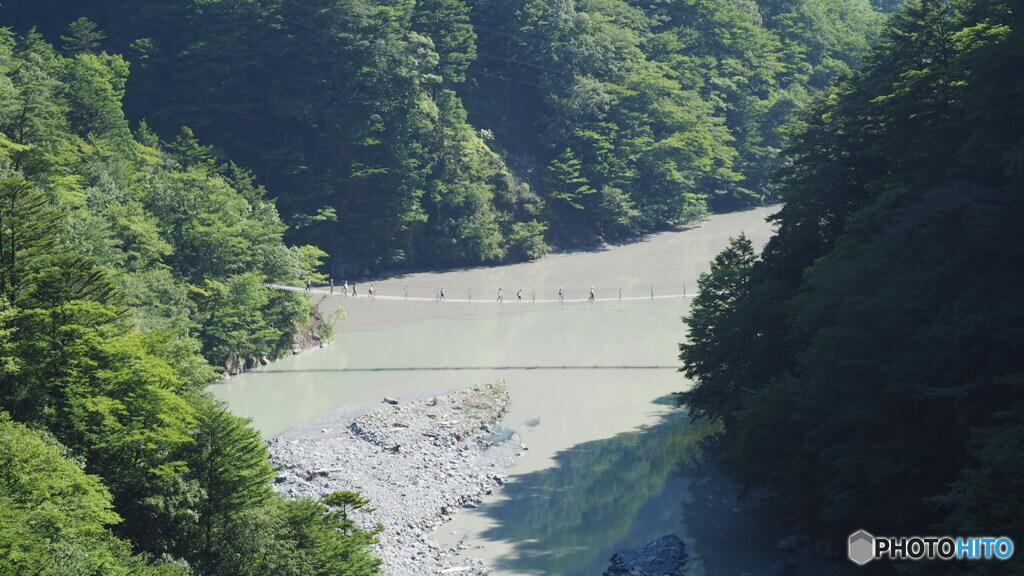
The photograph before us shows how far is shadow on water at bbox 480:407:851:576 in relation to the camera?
59.6 feet

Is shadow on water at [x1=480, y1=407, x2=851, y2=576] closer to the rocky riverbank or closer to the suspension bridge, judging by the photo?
the rocky riverbank

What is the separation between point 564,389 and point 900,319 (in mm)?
14229

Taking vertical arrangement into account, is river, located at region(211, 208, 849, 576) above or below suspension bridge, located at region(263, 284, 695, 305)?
below

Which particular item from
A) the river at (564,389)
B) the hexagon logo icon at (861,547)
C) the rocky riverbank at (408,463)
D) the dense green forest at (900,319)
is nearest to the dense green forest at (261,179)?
the rocky riverbank at (408,463)

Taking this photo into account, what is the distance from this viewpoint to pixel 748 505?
20.8 metres

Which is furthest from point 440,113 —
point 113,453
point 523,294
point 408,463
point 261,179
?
point 113,453

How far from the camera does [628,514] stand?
67.6 feet

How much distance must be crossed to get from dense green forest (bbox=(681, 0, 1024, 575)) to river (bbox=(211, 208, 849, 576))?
1693 millimetres

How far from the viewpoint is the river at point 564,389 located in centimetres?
1939

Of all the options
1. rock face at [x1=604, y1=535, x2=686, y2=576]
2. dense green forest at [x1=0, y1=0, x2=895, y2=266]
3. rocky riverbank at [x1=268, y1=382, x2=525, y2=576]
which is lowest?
rock face at [x1=604, y1=535, x2=686, y2=576]

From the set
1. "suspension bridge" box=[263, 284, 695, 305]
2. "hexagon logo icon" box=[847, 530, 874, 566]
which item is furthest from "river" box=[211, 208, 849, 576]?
"hexagon logo icon" box=[847, 530, 874, 566]

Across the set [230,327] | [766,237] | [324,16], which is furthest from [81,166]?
[766,237]

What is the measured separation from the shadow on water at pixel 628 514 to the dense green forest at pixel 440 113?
2443cm

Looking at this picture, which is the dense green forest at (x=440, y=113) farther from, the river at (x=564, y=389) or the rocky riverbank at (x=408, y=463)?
the rocky riverbank at (x=408, y=463)
